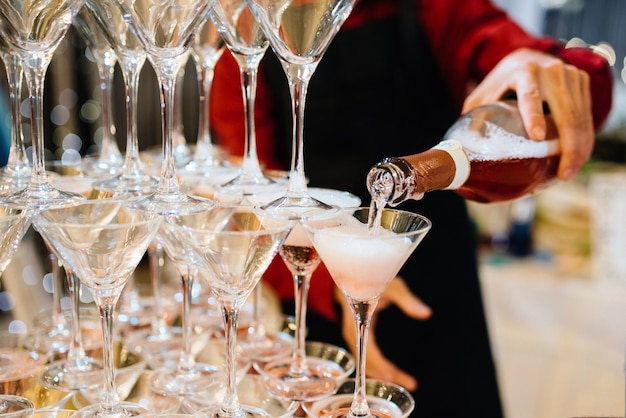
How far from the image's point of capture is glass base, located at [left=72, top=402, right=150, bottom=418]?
615 millimetres

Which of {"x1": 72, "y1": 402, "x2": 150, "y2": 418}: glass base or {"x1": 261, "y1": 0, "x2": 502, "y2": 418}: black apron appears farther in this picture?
{"x1": 261, "y1": 0, "x2": 502, "y2": 418}: black apron

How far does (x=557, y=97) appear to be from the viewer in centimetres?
78

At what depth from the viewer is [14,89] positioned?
0.69 metres

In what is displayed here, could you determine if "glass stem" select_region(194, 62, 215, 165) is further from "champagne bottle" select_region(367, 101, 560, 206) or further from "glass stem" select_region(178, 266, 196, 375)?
"champagne bottle" select_region(367, 101, 560, 206)

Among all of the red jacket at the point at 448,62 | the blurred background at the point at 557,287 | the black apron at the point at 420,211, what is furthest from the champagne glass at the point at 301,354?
the blurred background at the point at 557,287

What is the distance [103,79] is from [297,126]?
28cm

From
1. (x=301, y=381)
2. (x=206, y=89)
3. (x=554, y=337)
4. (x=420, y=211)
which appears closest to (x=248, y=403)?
(x=301, y=381)

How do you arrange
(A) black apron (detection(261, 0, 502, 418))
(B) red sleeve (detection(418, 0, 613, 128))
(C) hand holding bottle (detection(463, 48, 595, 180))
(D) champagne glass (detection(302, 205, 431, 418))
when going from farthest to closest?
(A) black apron (detection(261, 0, 502, 418))
(B) red sleeve (detection(418, 0, 613, 128))
(C) hand holding bottle (detection(463, 48, 595, 180))
(D) champagne glass (detection(302, 205, 431, 418))

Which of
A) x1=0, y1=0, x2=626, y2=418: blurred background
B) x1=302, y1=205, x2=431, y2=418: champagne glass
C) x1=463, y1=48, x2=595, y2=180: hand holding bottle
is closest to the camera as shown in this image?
x1=302, y1=205, x2=431, y2=418: champagne glass

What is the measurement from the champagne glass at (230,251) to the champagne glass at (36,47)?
13 centimetres

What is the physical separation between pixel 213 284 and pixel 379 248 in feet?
0.51

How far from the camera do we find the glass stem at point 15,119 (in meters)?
0.69

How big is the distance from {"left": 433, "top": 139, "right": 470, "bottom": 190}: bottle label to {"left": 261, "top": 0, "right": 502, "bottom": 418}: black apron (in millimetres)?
686

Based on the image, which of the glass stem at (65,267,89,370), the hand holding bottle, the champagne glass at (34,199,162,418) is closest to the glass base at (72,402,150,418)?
the champagne glass at (34,199,162,418)
